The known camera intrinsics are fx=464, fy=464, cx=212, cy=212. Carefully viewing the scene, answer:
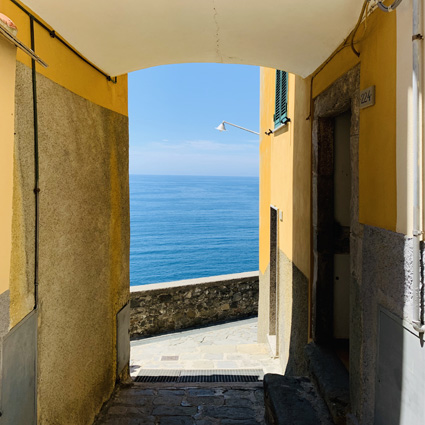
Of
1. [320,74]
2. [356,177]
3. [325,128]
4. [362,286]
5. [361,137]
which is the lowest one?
[362,286]

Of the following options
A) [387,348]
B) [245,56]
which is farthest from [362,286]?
[245,56]

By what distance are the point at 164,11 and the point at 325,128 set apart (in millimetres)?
2068

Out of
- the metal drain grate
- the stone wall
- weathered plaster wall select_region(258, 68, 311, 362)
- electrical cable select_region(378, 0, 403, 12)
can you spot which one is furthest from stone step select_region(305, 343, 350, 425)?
the stone wall

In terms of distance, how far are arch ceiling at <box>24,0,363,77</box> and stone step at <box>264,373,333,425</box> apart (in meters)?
3.07

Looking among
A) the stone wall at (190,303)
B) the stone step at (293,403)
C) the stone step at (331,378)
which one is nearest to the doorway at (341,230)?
the stone step at (331,378)

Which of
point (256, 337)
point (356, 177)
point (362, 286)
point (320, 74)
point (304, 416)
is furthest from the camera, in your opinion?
point (256, 337)

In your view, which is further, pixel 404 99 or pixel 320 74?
pixel 320 74

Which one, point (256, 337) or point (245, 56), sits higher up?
point (245, 56)

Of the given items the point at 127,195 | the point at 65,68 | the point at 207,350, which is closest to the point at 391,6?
the point at 65,68

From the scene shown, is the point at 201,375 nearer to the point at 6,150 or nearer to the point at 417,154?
the point at 6,150

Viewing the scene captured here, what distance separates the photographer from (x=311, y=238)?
16.6ft

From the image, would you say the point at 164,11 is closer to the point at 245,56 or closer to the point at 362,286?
the point at 245,56

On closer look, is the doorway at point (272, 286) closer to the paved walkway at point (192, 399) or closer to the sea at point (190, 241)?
the paved walkway at point (192, 399)

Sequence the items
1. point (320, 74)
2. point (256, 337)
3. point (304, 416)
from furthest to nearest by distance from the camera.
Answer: point (256, 337) → point (320, 74) → point (304, 416)
